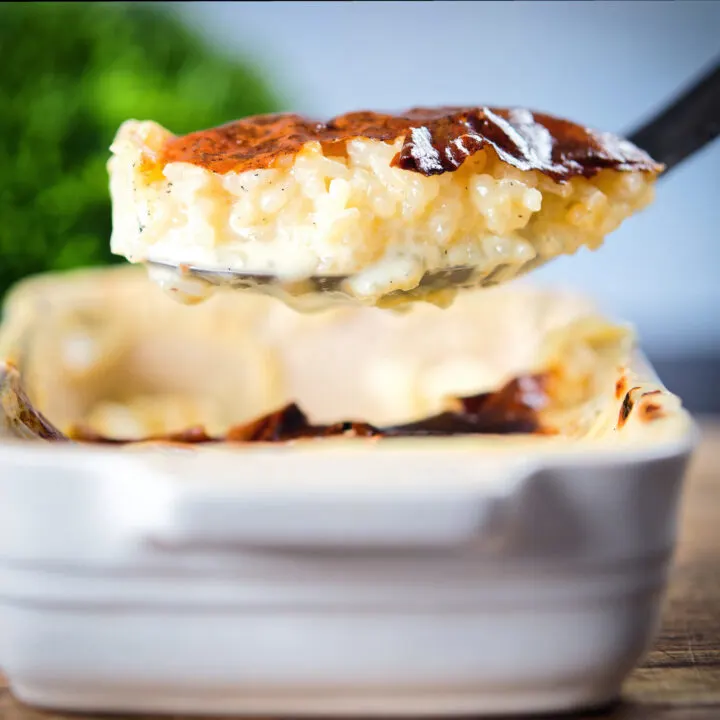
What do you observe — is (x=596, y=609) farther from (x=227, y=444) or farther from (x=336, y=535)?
(x=227, y=444)

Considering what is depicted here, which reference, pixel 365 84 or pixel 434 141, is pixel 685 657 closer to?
pixel 434 141

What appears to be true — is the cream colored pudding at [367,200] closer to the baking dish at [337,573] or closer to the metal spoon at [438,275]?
the metal spoon at [438,275]

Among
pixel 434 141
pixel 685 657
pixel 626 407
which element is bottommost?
pixel 685 657

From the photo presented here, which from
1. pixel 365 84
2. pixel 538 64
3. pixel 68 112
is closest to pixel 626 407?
pixel 68 112

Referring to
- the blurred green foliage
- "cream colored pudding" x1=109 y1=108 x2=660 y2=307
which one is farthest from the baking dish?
the blurred green foliage

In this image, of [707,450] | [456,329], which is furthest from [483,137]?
[707,450]

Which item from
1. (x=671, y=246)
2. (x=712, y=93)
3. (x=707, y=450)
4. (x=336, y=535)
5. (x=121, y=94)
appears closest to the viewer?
(x=336, y=535)
